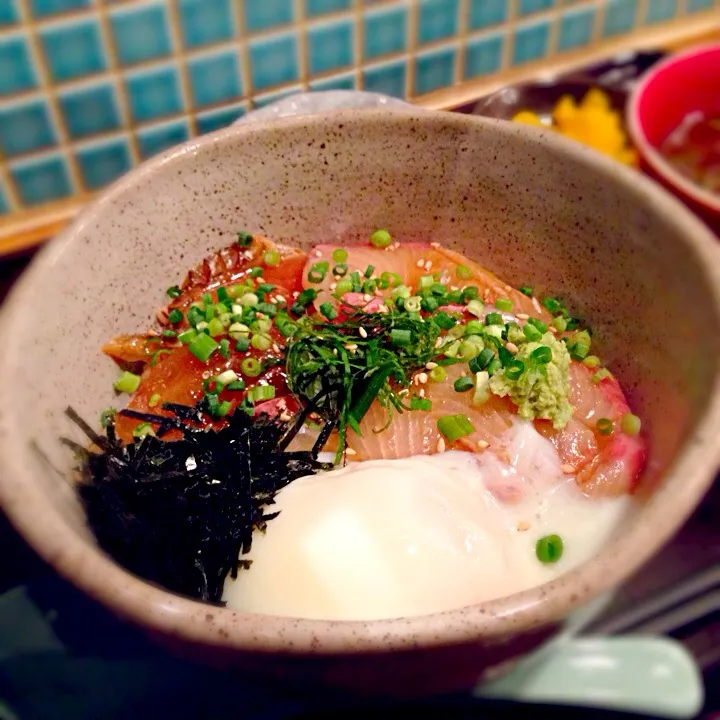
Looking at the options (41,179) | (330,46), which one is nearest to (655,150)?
(330,46)

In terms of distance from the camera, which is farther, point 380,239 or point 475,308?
point 380,239

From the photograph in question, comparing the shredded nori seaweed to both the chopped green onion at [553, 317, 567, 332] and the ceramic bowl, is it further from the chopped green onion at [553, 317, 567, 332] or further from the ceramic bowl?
the chopped green onion at [553, 317, 567, 332]

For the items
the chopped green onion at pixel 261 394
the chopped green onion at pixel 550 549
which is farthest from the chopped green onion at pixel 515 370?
the chopped green onion at pixel 261 394

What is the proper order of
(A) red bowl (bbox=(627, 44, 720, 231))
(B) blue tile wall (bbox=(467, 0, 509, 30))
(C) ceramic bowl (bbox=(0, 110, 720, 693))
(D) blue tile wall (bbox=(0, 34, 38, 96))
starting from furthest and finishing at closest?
(B) blue tile wall (bbox=(467, 0, 509, 30)), (A) red bowl (bbox=(627, 44, 720, 231)), (D) blue tile wall (bbox=(0, 34, 38, 96)), (C) ceramic bowl (bbox=(0, 110, 720, 693))

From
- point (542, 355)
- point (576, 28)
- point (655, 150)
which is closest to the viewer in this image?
point (542, 355)

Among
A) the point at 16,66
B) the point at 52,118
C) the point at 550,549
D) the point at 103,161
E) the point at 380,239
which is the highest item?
the point at 16,66

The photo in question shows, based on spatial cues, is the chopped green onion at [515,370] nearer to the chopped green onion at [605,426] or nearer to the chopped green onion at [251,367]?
the chopped green onion at [605,426]

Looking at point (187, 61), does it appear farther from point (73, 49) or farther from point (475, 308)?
point (475, 308)

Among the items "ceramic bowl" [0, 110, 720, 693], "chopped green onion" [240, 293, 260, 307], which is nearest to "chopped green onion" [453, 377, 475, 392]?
"ceramic bowl" [0, 110, 720, 693]
